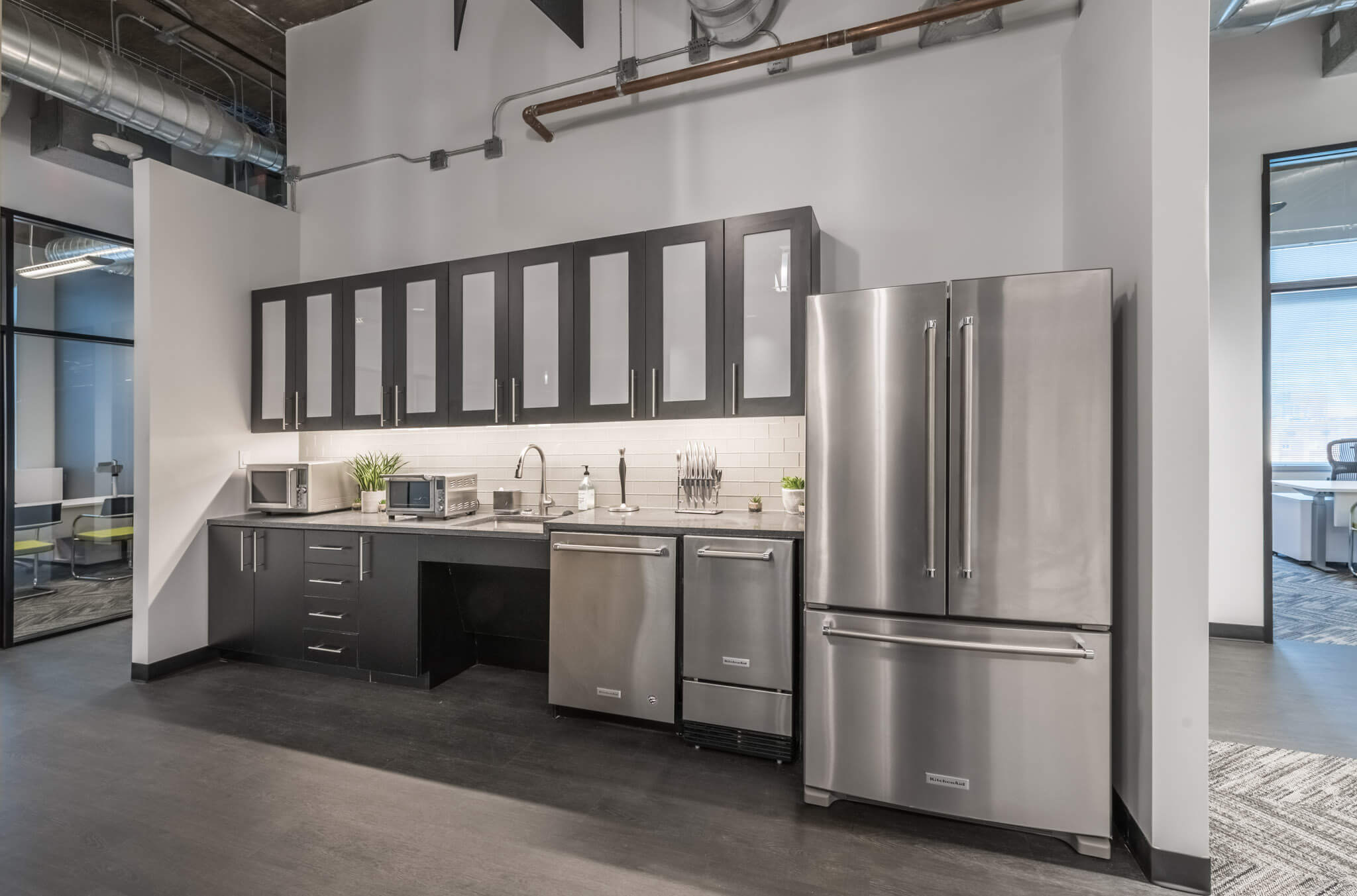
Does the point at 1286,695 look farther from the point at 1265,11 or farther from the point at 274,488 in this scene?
the point at 274,488

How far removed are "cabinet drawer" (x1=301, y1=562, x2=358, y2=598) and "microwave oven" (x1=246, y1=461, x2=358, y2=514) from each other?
49 cm

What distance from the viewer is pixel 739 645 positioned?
2.86 meters

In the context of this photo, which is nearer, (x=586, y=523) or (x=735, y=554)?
(x=735, y=554)

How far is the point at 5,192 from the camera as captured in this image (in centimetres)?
464

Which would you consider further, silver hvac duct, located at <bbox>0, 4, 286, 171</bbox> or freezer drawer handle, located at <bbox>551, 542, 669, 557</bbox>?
silver hvac duct, located at <bbox>0, 4, 286, 171</bbox>

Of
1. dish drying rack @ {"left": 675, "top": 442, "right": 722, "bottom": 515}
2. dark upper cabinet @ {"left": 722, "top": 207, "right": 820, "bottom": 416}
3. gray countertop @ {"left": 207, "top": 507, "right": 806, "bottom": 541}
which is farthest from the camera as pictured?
dish drying rack @ {"left": 675, "top": 442, "right": 722, "bottom": 515}

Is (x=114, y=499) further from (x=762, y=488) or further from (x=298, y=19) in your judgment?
(x=762, y=488)

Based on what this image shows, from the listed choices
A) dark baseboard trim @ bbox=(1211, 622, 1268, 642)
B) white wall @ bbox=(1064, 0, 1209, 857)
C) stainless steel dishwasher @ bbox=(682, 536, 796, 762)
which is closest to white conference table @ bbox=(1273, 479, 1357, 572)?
dark baseboard trim @ bbox=(1211, 622, 1268, 642)

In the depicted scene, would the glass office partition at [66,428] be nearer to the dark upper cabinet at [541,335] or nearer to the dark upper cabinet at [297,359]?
the dark upper cabinet at [297,359]

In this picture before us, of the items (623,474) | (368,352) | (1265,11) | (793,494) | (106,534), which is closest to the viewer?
(1265,11)

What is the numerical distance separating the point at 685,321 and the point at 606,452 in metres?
1.01

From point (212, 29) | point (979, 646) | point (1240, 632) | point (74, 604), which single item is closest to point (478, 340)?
point (979, 646)

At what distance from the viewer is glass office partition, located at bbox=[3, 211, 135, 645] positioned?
14.8ft

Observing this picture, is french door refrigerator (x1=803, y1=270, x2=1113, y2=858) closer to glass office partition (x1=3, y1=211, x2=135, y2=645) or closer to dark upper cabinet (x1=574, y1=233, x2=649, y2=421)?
dark upper cabinet (x1=574, y1=233, x2=649, y2=421)
